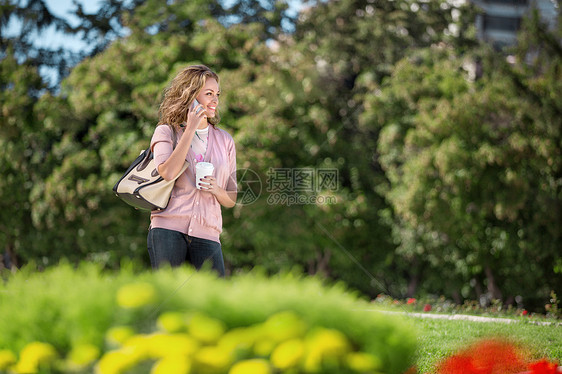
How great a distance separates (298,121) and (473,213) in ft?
17.5

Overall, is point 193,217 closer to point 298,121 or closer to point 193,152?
point 193,152

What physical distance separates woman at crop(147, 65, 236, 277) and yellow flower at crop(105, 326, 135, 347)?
3.82ft

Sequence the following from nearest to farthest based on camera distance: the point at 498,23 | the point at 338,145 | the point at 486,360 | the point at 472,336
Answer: the point at 486,360, the point at 472,336, the point at 338,145, the point at 498,23

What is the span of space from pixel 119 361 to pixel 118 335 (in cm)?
12

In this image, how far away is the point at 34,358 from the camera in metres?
2.14

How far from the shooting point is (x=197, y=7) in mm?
19812

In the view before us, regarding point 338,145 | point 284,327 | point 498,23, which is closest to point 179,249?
point 284,327

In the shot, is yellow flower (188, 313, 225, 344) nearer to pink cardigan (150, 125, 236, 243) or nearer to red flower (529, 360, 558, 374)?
pink cardigan (150, 125, 236, 243)

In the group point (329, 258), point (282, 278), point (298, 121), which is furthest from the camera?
point (329, 258)

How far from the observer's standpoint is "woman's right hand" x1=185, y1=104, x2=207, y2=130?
11.0 ft

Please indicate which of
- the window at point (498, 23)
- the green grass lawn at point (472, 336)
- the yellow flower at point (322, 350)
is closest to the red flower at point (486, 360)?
the green grass lawn at point (472, 336)

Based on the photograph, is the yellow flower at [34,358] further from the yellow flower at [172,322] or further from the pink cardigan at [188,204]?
the pink cardigan at [188,204]

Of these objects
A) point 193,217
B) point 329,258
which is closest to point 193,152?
point 193,217

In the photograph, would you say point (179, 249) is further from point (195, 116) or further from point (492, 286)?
point (492, 286)
